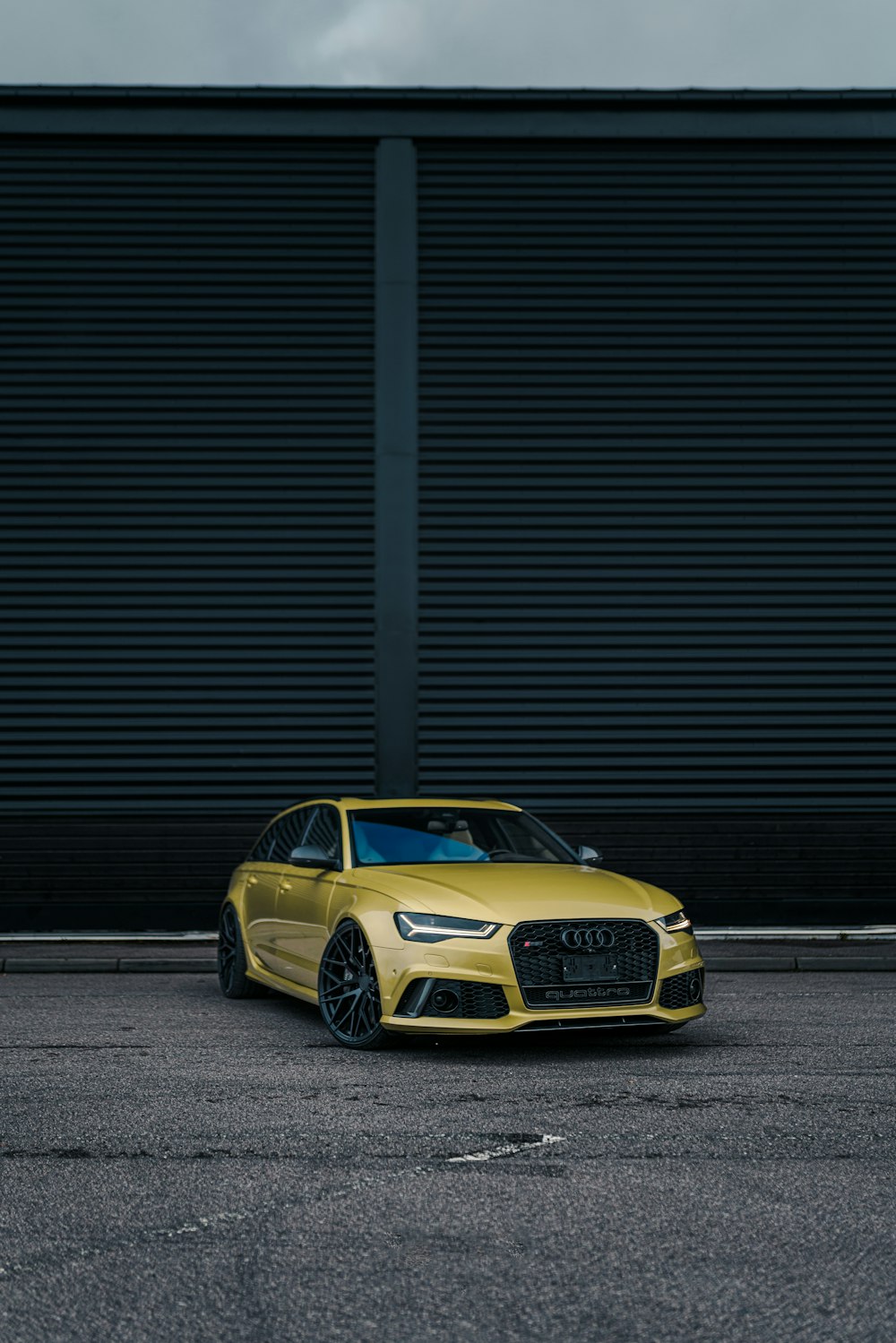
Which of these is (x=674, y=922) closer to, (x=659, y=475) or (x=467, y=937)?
(x=467, y=937)

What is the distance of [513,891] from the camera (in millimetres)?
6695

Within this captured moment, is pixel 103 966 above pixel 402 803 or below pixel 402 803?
below

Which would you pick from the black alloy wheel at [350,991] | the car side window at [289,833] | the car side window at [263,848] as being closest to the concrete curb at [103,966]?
the car side window at [263,848]

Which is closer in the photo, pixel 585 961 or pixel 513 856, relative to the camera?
pixel 585 961

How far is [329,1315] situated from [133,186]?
1473cm

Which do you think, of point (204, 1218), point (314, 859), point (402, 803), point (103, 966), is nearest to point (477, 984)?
point (314, 859)

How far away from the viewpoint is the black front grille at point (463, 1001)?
249 inches

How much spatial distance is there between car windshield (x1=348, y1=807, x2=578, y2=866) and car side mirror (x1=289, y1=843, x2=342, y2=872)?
157 mm

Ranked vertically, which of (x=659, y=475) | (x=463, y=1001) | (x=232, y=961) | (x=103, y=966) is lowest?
(x=103, y=966)

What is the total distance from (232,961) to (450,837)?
2135mm

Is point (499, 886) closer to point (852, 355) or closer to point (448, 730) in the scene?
point (448, 730)

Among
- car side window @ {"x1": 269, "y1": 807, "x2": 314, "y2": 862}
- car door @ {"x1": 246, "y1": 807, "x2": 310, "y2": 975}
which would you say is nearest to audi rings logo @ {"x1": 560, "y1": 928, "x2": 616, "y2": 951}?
car door @ {"x1": 246, "y1": 807, "x2": 310, "y2": 975}

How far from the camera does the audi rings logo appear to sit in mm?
6453

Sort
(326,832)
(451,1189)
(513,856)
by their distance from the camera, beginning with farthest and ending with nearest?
(326,832)
(513,856)
(451,1189)
